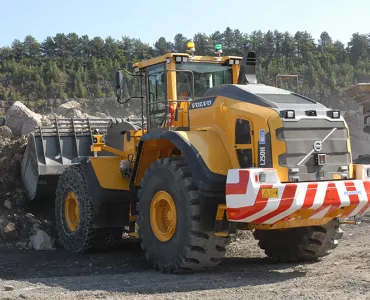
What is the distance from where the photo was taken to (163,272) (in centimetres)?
632

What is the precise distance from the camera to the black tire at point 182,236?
5922 millimetres

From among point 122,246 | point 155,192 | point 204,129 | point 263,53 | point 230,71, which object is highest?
point 263,53

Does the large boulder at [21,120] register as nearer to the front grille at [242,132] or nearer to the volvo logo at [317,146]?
the front grille at [242,132]

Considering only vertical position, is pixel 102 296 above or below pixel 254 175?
below

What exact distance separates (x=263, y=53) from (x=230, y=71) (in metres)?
39.6

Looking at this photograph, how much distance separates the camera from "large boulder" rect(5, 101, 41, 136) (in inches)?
451

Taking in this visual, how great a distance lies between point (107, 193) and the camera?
7.85 metres

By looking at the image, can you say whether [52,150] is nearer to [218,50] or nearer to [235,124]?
[218,50]

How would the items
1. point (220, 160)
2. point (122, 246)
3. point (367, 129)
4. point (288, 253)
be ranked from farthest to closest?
1. point (367, 129)
2. point (122, 246)
3. point (288, 253)
4. point (220, 160)

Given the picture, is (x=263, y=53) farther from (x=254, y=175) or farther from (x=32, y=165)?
(x=254, y=175)

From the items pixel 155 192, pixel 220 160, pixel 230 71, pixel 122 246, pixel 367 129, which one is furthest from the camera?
pixel 367 129

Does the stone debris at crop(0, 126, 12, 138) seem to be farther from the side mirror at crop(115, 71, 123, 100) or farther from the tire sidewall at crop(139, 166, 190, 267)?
the tire sidewall at crop(139, 166, 190, 267)

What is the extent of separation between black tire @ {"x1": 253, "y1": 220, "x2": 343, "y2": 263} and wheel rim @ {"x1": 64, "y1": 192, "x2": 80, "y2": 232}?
2815mm

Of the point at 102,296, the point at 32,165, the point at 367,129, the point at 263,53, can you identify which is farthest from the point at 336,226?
the point at 263,53
